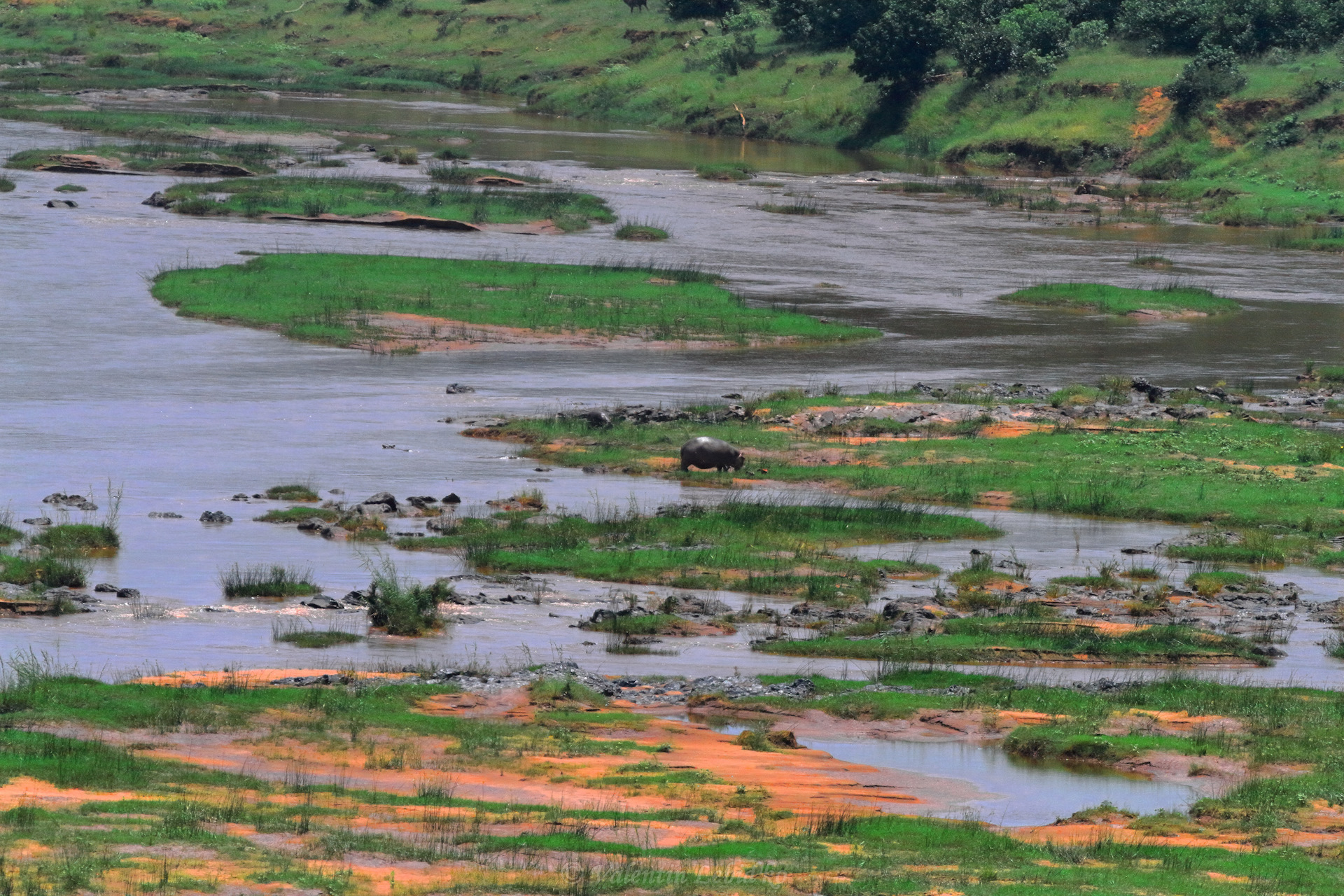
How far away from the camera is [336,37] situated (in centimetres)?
12950

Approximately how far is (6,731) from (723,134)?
88.1 m

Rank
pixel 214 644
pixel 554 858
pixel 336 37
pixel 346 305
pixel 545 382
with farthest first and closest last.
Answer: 1. pixel 336 37
2. pixel 346 305
3. pixel 545 382
4. pixel 214 644
5. pixel 554 858

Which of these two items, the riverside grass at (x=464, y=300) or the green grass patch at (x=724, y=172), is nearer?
the riverside grass at (x=464, y=300)

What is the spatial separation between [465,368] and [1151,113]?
53656mm

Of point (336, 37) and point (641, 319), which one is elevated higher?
point (336, 37)

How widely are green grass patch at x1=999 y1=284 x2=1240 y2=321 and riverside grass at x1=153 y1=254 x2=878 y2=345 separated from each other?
25.9 ft

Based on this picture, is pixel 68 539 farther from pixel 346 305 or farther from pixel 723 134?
pixel 723 134

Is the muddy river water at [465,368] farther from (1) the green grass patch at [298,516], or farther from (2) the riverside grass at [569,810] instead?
(2) the riverside grass at [569,810]

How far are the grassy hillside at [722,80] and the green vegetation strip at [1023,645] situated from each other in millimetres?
52185

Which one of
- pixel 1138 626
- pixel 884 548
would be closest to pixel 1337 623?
pixel 1138 626

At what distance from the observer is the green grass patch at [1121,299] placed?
156 feet

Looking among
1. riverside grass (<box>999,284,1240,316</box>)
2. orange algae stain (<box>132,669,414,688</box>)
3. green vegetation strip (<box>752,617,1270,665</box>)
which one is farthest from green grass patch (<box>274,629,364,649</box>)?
riverside grass (<box>999,284,1240,316</box>)

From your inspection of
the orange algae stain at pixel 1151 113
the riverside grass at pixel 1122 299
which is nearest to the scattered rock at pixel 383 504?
the riverside grass at pixel 1122 299

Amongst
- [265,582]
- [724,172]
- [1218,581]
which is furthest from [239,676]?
[724,172]
